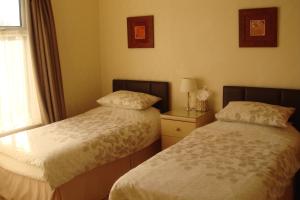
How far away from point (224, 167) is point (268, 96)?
4.53 feet

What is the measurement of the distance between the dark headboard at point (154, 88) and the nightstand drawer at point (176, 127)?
416mm

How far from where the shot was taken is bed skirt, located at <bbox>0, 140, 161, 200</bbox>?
2.80 m

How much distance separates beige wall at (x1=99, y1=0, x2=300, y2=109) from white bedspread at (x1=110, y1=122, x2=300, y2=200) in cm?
77

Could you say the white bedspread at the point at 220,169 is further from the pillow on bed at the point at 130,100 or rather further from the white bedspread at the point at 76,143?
the pillow on bed at the point at 130,100

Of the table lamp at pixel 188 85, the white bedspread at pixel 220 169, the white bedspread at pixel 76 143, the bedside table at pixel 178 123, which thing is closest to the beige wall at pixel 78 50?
the white bedspread at pixel 76 143

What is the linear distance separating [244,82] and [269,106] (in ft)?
1.63

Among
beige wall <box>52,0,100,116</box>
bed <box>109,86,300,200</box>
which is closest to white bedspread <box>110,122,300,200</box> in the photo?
bed <box>109,86,300,200</box>

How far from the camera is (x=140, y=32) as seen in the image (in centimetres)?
429

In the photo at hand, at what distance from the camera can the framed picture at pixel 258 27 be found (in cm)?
338

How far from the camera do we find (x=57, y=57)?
3.92 metres

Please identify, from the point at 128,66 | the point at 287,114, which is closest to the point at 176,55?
→ the point at 128,66

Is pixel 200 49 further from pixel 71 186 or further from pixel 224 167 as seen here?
pixel 71 186

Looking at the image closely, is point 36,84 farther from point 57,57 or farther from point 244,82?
point 244,82

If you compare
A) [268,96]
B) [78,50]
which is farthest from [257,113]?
[78,50]
